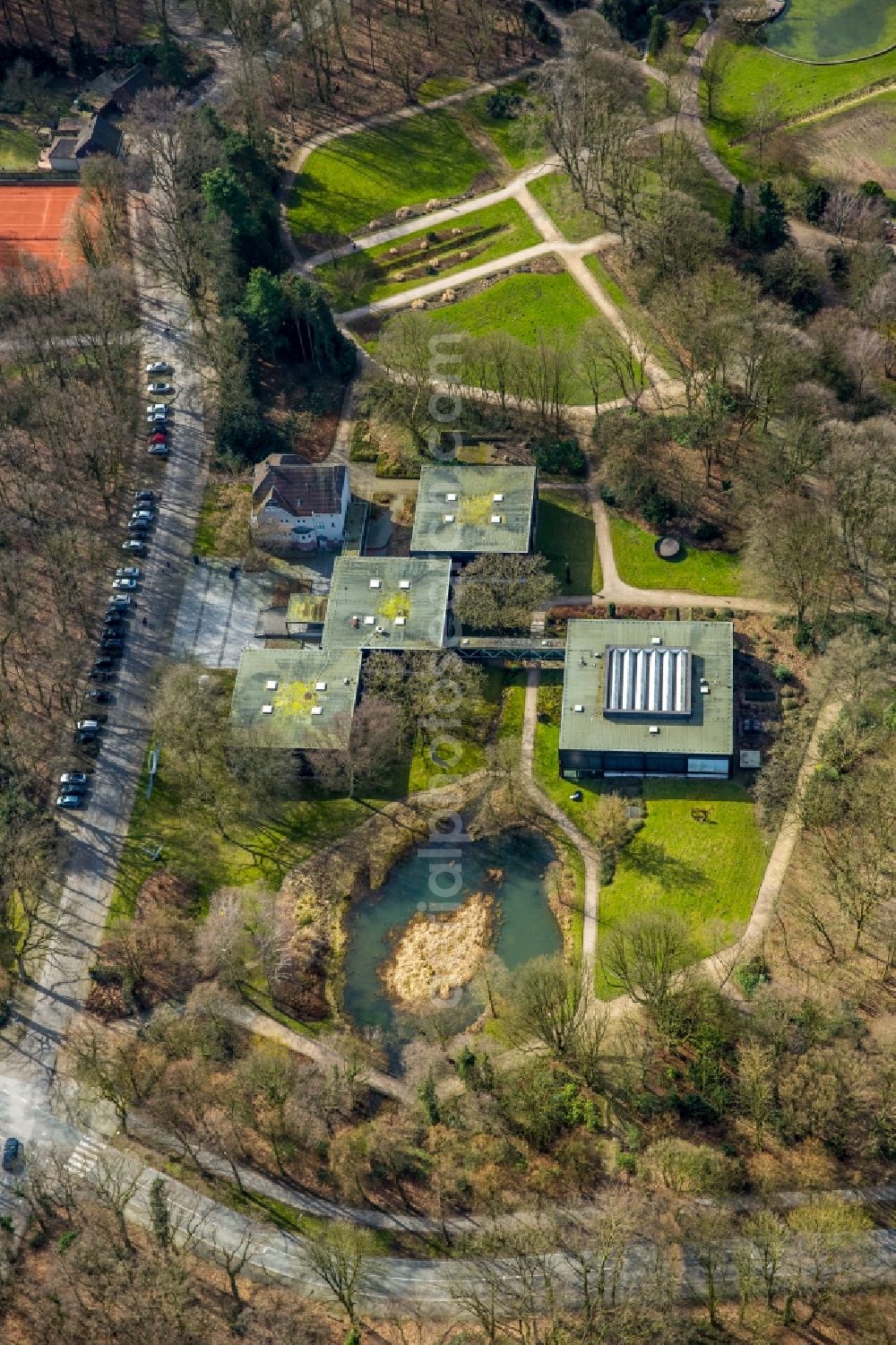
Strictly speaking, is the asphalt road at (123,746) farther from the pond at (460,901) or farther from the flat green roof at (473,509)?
the flat green roof at (473,509)

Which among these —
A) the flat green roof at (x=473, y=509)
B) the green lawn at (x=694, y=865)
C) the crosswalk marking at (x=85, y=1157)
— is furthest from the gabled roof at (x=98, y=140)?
the crosswalk marking at (x=85, y=1157)

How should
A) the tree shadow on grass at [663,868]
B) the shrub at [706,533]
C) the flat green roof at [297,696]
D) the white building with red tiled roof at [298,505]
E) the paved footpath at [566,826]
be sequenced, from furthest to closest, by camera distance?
1. the white building with red tiled roof at [298,505]
2. the shrub at [706,533]
3. the flat green roof at [297,696]
4. the tree shadow on grass at [663,868]
5. the paved footpath at [566,826]

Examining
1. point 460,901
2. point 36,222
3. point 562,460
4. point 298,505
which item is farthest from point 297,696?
point 36,222

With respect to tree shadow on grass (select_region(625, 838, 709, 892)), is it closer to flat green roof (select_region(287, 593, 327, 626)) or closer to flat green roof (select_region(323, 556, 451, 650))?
flat green roof (select_region(323, 556, 451, 650))

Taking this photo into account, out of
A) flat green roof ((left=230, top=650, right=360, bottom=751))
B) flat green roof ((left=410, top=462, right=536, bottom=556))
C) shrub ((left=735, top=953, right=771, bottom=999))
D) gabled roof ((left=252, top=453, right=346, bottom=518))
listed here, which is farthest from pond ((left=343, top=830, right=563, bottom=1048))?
gabled roof ((left=252, top=453, right=346, bottom=518))

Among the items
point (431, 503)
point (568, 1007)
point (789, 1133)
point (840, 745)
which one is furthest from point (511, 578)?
point (789, 1133)
